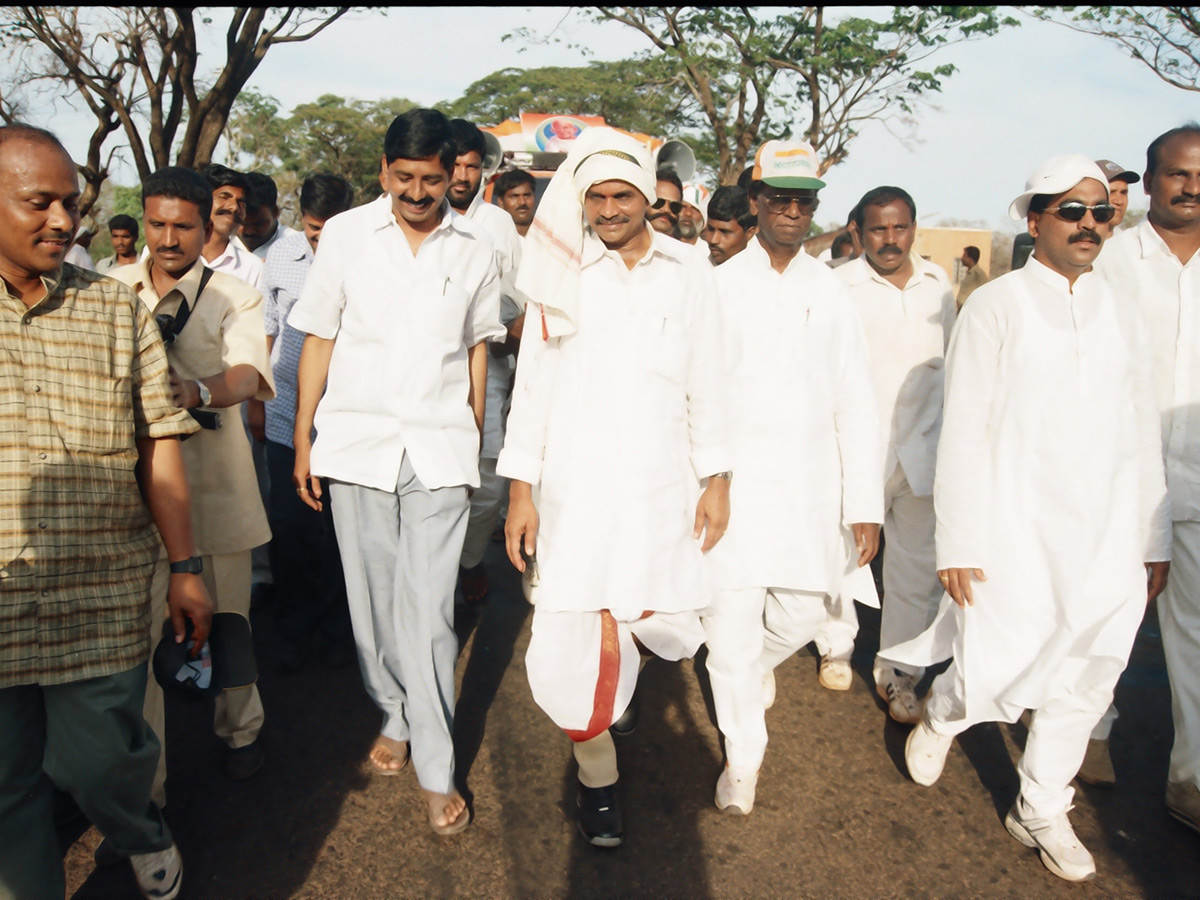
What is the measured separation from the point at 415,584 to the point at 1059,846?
225 centimetres

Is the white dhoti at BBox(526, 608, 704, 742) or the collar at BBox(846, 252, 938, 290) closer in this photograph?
the white dhoti at BBox(526, 608, 704, 742)

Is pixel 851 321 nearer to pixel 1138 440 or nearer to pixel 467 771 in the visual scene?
pixel 1138 440

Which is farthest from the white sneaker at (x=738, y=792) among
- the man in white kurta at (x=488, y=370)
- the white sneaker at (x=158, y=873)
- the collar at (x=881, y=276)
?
the collar at (x=881, y=276)

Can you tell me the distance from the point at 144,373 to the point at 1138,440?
313 cm

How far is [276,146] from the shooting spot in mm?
33719

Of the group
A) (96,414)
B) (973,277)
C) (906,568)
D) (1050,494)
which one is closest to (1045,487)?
(1050,494)

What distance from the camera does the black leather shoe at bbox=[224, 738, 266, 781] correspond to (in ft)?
10.7

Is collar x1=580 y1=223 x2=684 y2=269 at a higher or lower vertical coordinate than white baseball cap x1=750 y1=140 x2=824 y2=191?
lower

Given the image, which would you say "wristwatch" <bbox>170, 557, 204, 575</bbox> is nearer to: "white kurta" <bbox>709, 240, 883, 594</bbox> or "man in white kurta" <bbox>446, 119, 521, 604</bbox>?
"white kurta" <bbox>709, 240, 883, 594</bbox>

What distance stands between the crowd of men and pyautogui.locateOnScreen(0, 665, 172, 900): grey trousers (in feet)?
0.24

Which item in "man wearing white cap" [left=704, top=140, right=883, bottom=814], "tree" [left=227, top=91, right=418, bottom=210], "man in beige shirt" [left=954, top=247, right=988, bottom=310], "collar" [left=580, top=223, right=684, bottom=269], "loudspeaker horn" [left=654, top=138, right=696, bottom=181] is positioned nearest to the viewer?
"collar" [left=580, top=223, right=684, bottom=269]

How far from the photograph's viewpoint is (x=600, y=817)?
2943mm

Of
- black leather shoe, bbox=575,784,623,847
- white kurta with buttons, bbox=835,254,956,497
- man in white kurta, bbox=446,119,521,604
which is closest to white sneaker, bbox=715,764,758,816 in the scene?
black leather shoe, bbox=575,784,623,847

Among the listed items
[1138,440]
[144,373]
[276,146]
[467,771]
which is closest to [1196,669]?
[1138,440]
